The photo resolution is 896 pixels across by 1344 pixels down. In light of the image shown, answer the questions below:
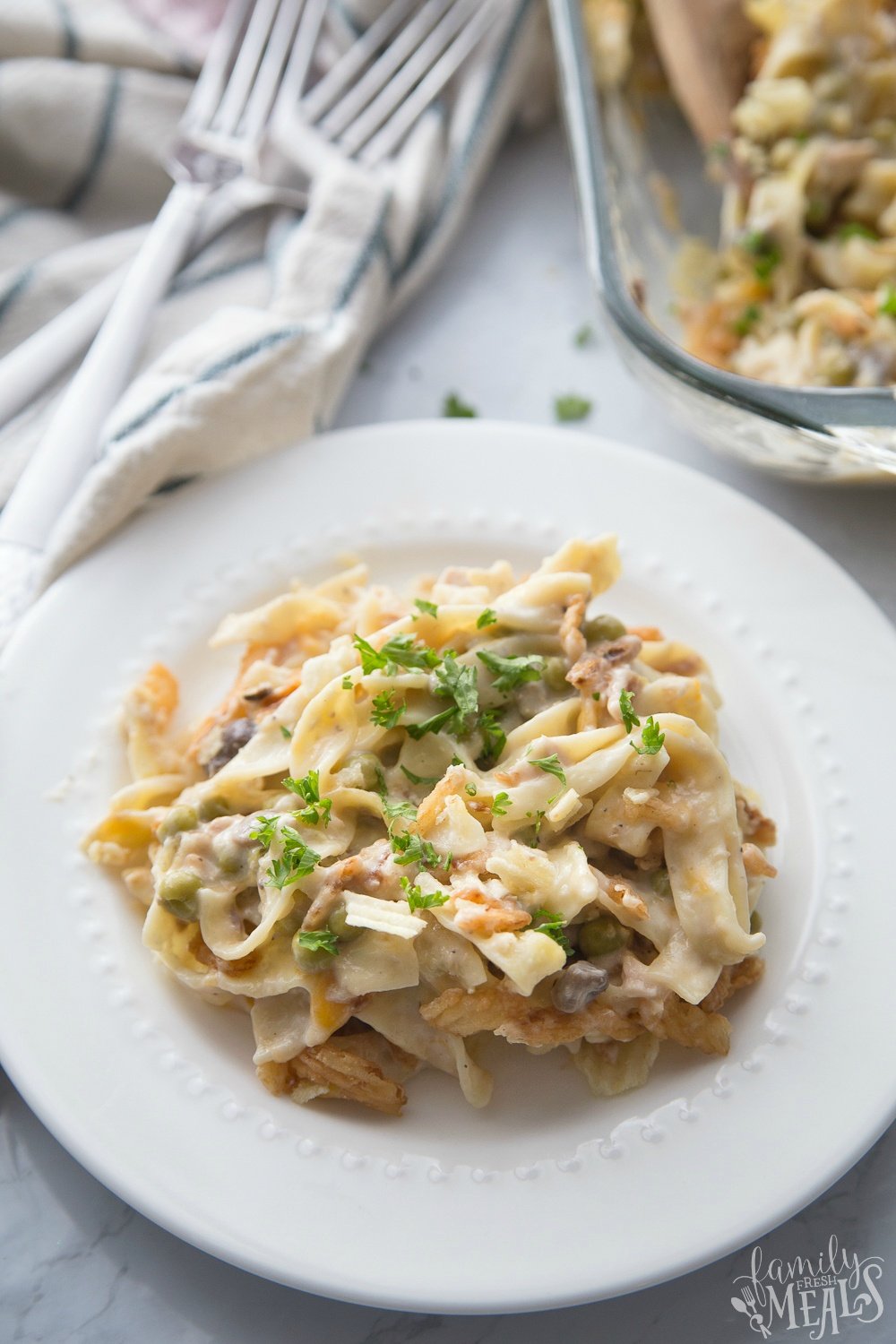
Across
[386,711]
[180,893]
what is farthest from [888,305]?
[180,893]

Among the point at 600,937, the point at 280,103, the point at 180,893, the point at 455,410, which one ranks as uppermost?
the point at 280,103

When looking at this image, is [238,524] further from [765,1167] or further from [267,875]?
[765,1167]

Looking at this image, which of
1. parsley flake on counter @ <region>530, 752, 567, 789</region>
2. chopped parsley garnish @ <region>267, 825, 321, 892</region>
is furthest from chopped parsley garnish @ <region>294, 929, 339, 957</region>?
parsley flake on counter @ <region>530, 752, 567, 789</region>

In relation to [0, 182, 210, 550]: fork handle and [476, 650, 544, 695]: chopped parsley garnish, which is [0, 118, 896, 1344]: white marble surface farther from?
[0, 182, 210, 550]: fork handle

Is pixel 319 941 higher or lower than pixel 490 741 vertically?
lower

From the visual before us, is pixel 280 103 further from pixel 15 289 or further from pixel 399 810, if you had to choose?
pixel 399 810

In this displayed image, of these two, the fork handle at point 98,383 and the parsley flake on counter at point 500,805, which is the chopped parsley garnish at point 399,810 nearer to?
the parsley flake on counter at point 500,805
